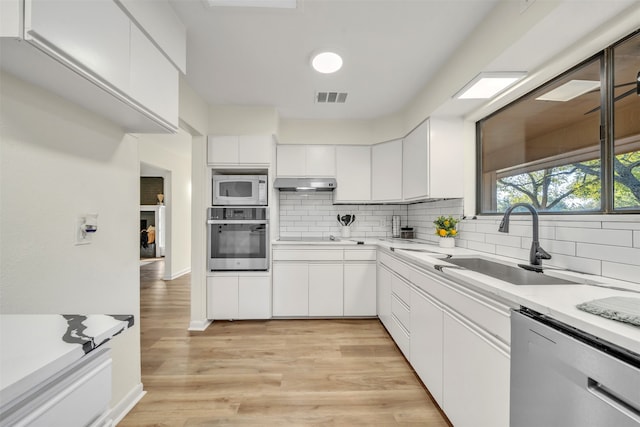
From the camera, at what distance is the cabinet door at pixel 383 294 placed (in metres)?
2.59

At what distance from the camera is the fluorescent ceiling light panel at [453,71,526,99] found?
63.9 inches

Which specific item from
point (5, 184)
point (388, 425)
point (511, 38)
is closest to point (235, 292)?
point (388, 425)

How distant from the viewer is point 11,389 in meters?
0.46

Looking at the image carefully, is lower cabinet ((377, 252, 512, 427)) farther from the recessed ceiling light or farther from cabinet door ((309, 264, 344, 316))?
the recessed ceiling light

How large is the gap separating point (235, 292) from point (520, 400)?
258cm

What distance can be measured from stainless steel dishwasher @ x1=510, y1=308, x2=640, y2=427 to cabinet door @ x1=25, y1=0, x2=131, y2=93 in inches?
72.0

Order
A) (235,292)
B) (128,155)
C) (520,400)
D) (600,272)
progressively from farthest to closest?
(235,292) < (128,155) < (600,272) < (520,400)

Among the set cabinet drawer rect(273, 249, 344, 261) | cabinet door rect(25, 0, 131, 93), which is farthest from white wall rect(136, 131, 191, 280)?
cabinet door rect(25, 0, 131, 93)

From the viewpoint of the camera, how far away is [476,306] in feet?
3.97

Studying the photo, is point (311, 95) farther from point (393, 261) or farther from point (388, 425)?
point (388, 425)

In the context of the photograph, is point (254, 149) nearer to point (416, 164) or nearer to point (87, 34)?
point (416, 164)

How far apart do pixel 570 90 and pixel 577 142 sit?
0.33m

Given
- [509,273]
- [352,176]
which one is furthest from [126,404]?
[352,176]

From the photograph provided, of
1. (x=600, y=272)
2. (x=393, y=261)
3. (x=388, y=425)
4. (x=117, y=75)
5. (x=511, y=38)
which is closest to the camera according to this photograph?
(x=117, y=75)
